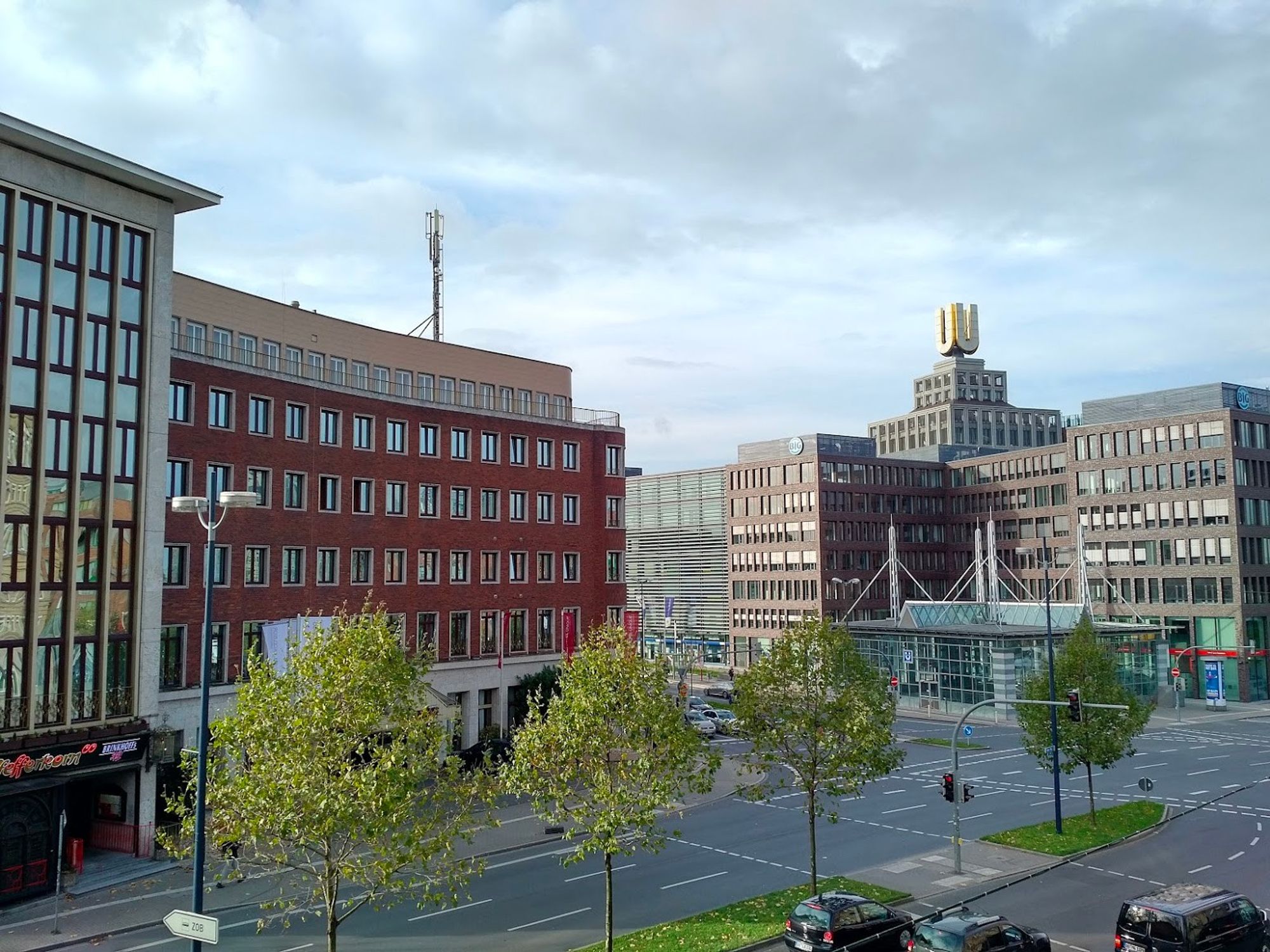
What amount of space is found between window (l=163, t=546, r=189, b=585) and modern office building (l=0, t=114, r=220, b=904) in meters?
3.93

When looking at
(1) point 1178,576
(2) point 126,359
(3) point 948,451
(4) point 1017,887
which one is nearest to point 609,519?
(2) point 126,359

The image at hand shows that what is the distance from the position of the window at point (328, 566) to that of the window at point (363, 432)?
5.11 meters

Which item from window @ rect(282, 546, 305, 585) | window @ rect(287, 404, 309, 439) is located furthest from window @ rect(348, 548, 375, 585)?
window @ rect(287, 404, 309, 439)

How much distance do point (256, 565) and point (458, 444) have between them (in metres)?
12.9

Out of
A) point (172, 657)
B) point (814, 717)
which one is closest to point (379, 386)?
point (172, 657)

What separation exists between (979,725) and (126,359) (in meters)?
58.5

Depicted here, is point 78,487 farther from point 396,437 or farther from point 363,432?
point 396,437

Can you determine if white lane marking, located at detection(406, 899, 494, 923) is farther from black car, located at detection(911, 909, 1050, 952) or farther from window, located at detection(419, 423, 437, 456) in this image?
window, located at detection(419, 423, 437, 456)

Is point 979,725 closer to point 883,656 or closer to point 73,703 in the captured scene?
point 883,656

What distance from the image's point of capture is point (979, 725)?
235ft

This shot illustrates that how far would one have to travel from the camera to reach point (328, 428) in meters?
48.5

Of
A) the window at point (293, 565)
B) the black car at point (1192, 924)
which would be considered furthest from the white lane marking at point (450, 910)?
the window at point (293, 565)

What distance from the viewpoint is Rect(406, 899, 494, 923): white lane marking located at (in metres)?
29.0

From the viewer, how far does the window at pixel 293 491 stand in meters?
46.1
